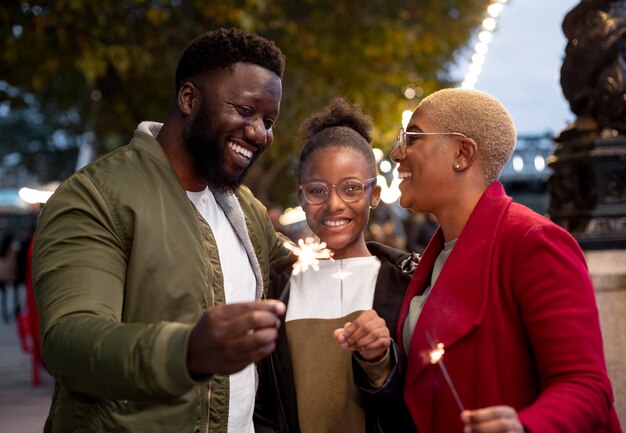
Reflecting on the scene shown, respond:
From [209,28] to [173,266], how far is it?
11683 millimetres

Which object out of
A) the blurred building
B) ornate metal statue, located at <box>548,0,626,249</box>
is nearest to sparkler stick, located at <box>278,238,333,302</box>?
ornate metal statue, located at <box>548,0,626,249</box>

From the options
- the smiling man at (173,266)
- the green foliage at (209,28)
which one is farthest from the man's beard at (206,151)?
the green foliage at (209,28)

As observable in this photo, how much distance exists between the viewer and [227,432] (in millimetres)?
3236

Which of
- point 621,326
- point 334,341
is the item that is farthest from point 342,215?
point 621,326

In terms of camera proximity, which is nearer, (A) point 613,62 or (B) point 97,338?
(B) point 97,338

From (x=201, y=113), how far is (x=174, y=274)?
0.70m

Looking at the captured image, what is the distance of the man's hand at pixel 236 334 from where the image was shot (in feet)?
Result: 7.00

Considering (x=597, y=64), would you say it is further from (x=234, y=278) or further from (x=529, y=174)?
(x=529, y=174)

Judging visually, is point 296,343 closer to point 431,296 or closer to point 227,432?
point 227,432

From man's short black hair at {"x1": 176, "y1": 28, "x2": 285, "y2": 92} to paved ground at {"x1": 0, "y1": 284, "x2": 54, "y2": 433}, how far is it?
600cm

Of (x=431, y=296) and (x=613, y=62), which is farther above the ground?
(x=613, y=62)

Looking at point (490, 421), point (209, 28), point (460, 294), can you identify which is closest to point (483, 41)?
point (209, 28)

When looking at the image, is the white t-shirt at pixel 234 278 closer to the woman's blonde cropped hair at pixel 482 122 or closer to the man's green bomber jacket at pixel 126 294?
the man's green bomber jacket at pixel 126 294

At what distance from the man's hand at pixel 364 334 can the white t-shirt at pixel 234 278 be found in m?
0.56
